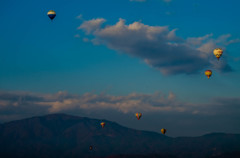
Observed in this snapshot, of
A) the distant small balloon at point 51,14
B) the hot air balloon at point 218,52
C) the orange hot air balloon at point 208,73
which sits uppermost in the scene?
the distant small balloon at point 51,14

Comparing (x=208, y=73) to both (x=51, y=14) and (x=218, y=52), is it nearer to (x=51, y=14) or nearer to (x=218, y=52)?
(x=218, y=52)

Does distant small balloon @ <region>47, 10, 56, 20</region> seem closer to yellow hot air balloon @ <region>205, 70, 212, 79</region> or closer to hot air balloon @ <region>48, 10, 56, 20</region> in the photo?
hot air balloon @ <region>48, 10, 56, 20</region>

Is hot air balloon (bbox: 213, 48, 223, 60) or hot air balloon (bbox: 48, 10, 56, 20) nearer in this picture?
hot air balloon (bbox: 213, 48, 223, 60)

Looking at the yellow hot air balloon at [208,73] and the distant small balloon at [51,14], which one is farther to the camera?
the distant small balloon at [51,14]

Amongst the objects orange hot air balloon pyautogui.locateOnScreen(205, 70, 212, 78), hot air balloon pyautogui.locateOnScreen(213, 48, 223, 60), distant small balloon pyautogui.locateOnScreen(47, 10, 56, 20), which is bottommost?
orange hot air balloon pyautogui.locateOnScreen(205, 70, 212, 78)

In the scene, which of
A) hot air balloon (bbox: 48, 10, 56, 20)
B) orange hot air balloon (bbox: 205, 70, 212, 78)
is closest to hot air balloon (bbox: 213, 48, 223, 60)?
orange hot air balloon (bbox: 205, 70, 212, 78)

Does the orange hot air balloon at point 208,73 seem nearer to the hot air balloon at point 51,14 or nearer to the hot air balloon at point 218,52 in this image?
the hot air balloon at point 218,52

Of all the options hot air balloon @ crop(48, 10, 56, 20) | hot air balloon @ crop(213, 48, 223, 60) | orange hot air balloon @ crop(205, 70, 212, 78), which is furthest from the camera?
hot air balloon @ crop(48, 10, 56, 20)

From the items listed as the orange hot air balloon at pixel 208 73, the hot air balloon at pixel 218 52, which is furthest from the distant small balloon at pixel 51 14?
the orange hot air balloon at pixel 208 73

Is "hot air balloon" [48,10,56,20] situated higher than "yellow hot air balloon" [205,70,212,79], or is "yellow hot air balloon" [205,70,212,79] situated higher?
"hot air balloon" [48,10,56,20]

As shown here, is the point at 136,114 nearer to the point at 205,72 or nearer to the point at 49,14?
the point at 205,72

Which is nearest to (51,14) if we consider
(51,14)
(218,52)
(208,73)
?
(51,14)

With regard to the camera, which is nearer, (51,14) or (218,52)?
(218,52)
